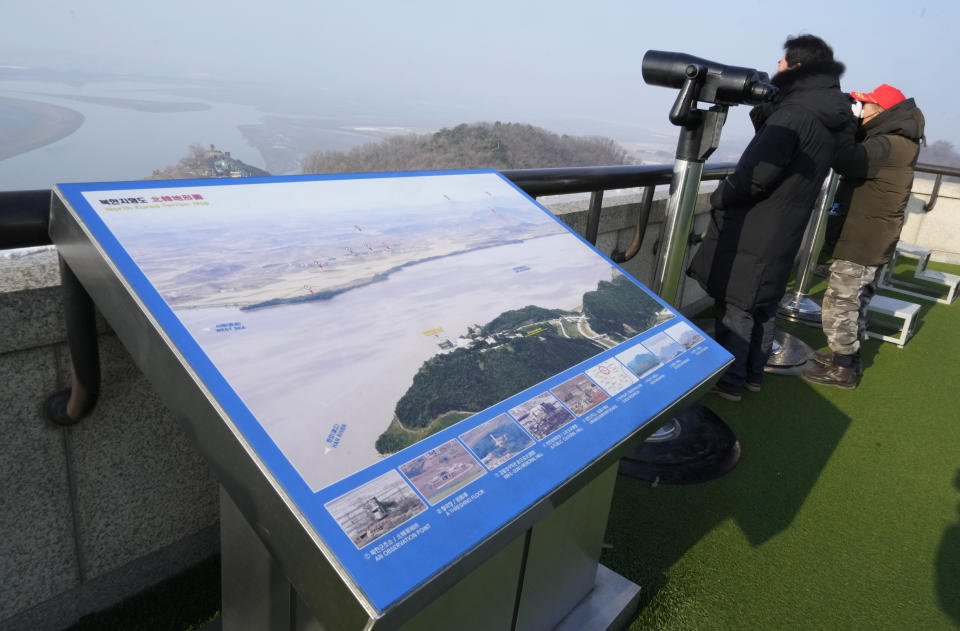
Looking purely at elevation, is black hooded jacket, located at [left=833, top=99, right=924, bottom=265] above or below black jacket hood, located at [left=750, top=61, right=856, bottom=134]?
below

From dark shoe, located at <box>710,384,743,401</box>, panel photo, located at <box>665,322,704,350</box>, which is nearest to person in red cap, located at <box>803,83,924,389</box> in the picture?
dark shoe, located at <box>710,384,743,401</box>

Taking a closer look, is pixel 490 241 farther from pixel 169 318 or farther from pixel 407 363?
pixel 169 318

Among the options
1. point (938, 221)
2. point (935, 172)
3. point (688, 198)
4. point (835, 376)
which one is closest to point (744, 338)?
point (835, 376)

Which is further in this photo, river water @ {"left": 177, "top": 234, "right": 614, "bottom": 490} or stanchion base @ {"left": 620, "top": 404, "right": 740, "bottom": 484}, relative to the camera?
stanchion base @ {"left": 620, "top": 404, "right": 740, "bottom": 484}

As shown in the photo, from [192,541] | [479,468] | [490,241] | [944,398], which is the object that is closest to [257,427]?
[479,468]

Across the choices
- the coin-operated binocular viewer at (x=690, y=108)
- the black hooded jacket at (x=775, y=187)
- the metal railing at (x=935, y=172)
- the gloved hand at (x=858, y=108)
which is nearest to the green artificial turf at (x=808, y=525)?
the black hooded jacket at (x=775, y=187)

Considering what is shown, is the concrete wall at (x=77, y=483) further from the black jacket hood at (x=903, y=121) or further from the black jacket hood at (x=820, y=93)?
the black jacket hood at (x=903, y=121)

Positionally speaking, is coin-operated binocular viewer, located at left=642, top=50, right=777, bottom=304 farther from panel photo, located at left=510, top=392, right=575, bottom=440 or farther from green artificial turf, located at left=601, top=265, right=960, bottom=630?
panel photo, located at left=510, top=392, right=575, bottom=440
